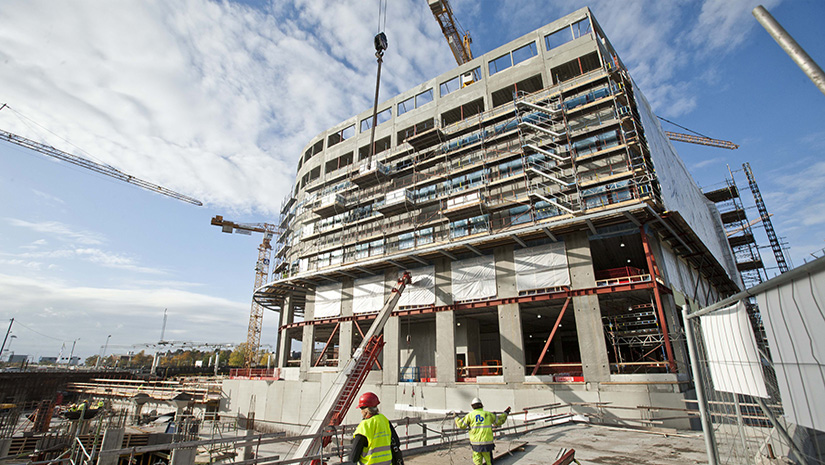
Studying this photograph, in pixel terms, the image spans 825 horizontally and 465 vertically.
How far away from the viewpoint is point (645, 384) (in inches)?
771

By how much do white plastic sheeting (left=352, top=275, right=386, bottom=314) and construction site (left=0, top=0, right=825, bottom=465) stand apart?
0.15 m

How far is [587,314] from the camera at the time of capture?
74.2 ft

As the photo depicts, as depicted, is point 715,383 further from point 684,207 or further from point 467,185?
point 684,207

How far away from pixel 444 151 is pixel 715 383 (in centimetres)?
2994

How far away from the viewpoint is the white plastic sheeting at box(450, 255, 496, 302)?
2698 cm

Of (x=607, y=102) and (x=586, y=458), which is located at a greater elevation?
(x=607, y=102)

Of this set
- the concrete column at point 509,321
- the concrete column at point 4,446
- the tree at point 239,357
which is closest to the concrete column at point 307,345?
the concrete column at point 509,321

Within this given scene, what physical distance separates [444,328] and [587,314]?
970cm

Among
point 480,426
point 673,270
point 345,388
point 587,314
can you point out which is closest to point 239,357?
point 345,388

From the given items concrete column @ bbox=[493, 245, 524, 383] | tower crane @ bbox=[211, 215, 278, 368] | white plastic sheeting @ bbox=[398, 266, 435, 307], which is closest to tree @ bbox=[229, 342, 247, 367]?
tower crane @ bbox=[211, 215, 278, 368]

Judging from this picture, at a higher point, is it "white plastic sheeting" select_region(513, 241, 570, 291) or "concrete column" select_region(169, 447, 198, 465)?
"white plastic sheeting" select_region(513, 241, 570, 291)

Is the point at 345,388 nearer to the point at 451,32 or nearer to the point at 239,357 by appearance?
the point at 451,32

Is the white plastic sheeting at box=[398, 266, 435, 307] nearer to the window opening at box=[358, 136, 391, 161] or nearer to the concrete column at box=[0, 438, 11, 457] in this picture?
the window opening at box=[358, 136, 391, 161]

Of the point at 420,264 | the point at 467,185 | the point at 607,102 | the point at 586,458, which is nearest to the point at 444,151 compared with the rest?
the point at 467,185
